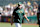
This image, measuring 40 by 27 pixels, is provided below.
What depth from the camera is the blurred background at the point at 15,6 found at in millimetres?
5793

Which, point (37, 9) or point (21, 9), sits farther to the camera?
point (37, 9)

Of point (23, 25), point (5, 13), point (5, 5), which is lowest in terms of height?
point (23, 25)

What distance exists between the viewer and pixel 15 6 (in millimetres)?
5785

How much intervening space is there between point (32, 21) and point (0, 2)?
1962 millimetres

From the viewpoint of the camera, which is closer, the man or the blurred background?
the man

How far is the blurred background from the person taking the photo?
5793 mm

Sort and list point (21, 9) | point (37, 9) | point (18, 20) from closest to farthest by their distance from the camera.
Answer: point (18, 20), point (21, 9), point (37, 9)

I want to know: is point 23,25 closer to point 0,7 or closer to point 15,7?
point 15,7

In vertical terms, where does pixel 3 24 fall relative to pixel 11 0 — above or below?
below

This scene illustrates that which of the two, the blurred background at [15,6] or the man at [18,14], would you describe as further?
the blurred background at [15,6]

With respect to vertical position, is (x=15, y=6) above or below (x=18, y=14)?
above

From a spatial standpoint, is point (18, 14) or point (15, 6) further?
point (15, 6)

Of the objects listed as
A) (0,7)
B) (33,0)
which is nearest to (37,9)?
(33,0)

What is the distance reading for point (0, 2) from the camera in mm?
5941
